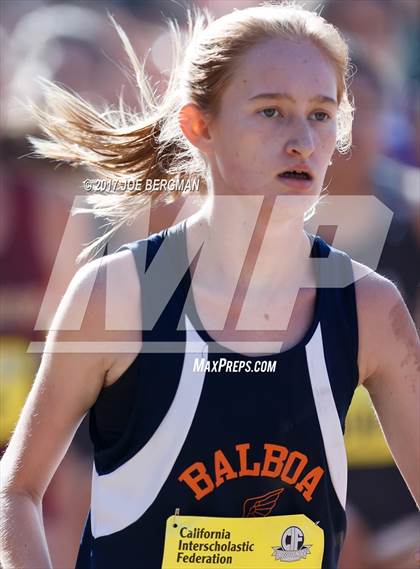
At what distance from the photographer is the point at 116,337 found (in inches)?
87.4

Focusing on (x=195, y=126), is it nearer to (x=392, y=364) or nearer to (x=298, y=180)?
(x=298, y=180)

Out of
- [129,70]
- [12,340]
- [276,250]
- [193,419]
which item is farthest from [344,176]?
[193,419]

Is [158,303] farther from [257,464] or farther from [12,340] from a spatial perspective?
[12,340]

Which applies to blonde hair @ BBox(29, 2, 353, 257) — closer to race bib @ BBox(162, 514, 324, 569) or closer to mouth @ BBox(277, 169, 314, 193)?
mouth @ BBox(277, 169, 314, 193)

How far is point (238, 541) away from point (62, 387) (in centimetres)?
46

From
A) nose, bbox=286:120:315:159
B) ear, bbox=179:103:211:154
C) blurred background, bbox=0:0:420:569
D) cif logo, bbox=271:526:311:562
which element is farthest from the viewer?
blurred background, bbox=0:0:420:569

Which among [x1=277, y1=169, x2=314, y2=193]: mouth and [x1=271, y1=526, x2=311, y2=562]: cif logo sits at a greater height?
[x1=277, y1=169, x2=314, y2=193]: mouth

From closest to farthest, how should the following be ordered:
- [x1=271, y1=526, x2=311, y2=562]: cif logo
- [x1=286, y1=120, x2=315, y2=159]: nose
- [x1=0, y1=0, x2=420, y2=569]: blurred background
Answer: [x1=286, y1=120, x2=315, y2=159]: nose, [x1=271, y1=526, x2=311, y2=562]: cif logo, [x1=0, y1=0, x2=420, y2=569]: blurred background

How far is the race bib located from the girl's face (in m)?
0.64

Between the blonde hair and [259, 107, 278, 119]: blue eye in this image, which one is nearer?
[259, 107, 278, 119]: blue eye

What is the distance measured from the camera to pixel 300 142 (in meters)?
2.16

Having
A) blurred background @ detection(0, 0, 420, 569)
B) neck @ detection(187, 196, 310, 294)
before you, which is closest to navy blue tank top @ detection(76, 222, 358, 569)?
neck @ detection(187, 196, 310, 294)

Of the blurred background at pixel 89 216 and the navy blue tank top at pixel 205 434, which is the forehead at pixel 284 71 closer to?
the navy blue tank top at pixel 205 434

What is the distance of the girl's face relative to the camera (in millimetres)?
2178
